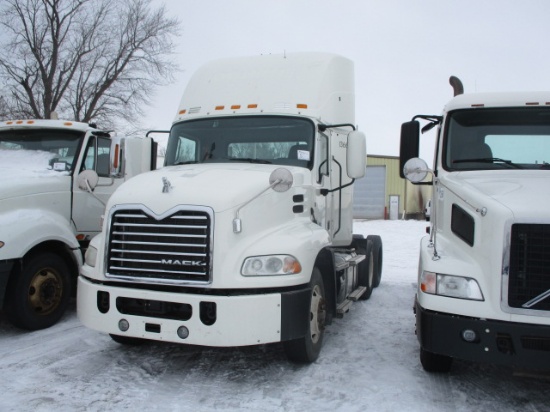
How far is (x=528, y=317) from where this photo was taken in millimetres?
3723

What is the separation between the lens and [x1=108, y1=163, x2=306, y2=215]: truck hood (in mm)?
4371

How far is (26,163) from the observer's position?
6758 mm

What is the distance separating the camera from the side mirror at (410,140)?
557 cm

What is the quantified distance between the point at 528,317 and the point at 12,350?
5.09 meters

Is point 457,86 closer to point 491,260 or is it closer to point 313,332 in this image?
point 491,260

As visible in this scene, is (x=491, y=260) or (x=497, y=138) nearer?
(x=491, y=260)

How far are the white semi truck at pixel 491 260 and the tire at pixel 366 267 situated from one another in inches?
111

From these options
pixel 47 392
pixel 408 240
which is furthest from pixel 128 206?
pixel 408 240

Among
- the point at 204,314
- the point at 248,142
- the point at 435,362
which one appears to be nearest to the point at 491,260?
the point at 435,362

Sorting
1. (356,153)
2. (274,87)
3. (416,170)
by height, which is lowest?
(416,170)

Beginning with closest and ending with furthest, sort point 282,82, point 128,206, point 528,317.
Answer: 1. point 528,317
2. point 128,206
3. point 282,82

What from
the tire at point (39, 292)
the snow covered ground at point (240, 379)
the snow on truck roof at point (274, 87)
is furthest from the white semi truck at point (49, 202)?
the snow on truck roof at point (274, 87)

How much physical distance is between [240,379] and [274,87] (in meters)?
3.45

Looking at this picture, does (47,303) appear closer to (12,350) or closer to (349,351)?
(12,350)
